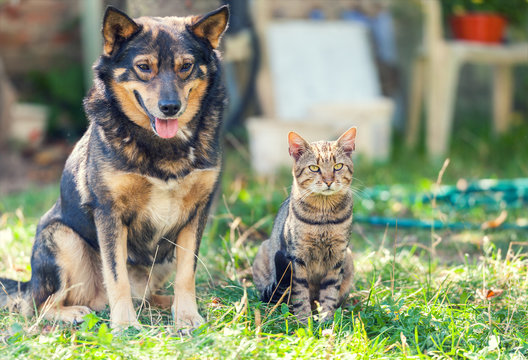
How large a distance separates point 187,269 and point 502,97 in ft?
18.0

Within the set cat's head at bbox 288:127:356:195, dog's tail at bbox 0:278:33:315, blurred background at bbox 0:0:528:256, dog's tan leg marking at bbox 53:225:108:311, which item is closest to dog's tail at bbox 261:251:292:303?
cat's head at bbox 288:127:356:195

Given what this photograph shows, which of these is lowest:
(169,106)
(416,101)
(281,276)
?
(281,276)

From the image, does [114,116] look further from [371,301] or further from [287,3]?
[287,3]

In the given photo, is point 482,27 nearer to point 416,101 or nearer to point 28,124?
point 416,101

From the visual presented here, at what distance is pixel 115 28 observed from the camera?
277 centimetres

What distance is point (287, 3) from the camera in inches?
329

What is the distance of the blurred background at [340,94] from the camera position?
203 inches

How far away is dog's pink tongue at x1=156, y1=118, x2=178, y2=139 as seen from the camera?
284 centimetres

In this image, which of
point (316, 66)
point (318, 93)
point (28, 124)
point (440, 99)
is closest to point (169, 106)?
point (318, 93)

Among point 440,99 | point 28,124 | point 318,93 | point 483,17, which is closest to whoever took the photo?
point 440,99

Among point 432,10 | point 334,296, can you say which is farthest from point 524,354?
point 432,10

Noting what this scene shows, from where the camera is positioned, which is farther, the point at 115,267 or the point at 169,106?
the point at 115,267

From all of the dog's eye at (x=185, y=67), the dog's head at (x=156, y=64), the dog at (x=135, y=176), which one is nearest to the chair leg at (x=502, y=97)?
the dog at (x=135, y=176)

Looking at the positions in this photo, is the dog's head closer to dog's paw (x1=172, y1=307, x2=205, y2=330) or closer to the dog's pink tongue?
the dog's pink tongue
